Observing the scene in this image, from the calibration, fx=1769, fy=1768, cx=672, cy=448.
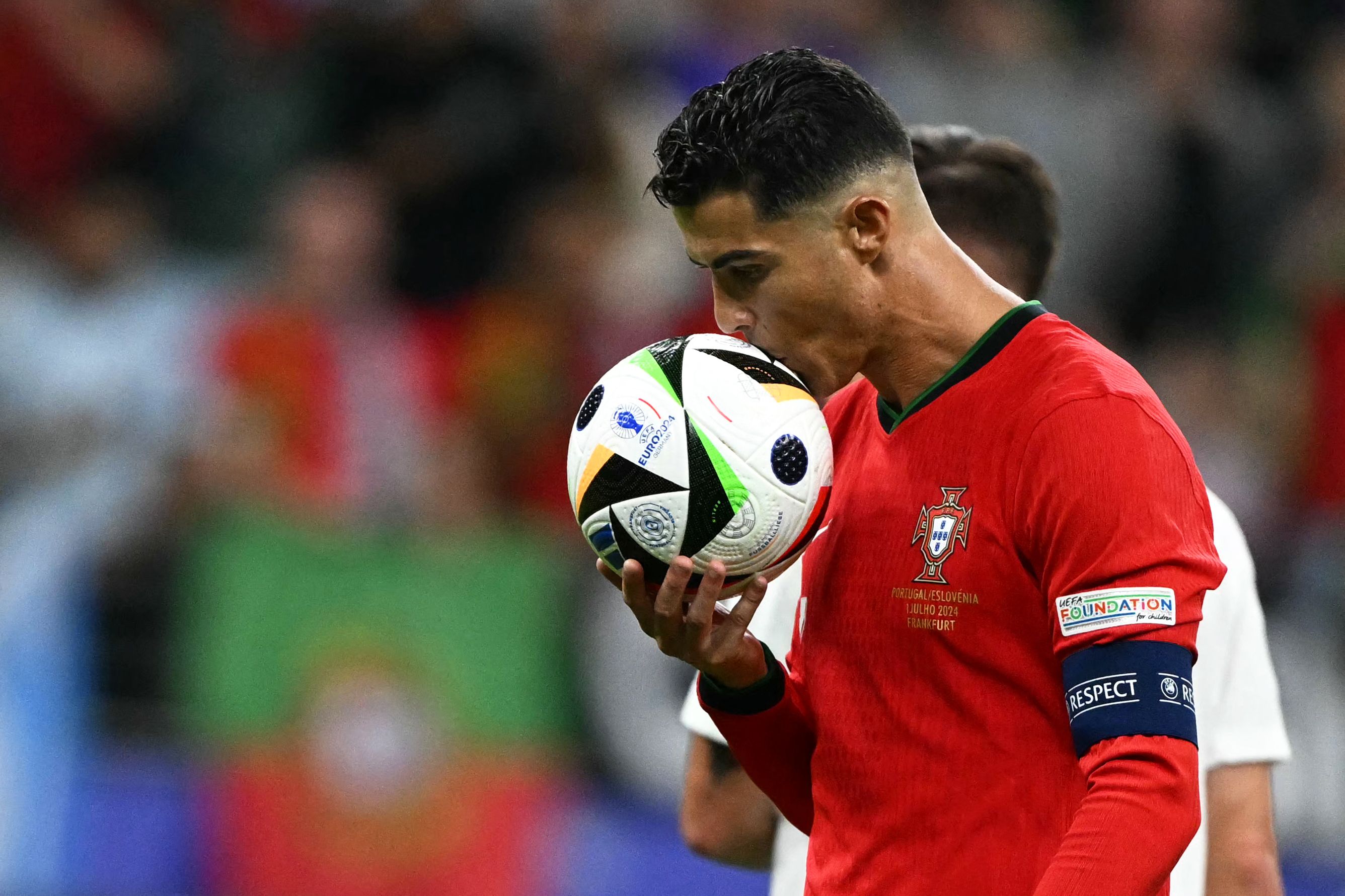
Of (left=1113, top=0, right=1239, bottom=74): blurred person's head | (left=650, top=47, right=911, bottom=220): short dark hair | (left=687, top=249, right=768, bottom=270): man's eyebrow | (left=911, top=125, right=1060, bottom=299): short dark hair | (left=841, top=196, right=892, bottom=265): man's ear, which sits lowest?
(left=687, top=249, right=768, bottom=270): man's eyebrow

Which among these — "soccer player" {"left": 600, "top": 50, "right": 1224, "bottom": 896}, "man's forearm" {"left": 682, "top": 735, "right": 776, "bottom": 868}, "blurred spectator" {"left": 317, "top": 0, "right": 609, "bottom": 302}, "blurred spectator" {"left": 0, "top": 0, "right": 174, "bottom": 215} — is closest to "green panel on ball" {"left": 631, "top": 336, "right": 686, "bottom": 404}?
"soccer player" {"left": 600, "top": 50, "right": 1224, "bottom": 896}

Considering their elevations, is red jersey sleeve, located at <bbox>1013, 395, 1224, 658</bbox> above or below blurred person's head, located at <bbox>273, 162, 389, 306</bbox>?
below

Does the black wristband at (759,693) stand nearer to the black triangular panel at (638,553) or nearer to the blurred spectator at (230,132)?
the black triangular panel at (638,553)

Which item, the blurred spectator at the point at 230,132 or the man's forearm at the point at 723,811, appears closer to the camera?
the man's forearm at the point at 723,811

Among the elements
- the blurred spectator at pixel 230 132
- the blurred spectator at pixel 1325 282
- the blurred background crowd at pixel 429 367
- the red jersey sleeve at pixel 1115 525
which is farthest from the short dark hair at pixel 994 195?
the blurred spectator at pixel 230 132

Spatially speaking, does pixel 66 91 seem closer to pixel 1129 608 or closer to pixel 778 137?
pixel 778 137

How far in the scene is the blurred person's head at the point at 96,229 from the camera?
7652 millimetres

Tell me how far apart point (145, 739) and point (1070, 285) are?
4708 mm

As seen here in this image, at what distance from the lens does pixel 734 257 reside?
272 centimetres

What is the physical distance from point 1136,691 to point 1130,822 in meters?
0.17

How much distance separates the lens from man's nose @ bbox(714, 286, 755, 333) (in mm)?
2795

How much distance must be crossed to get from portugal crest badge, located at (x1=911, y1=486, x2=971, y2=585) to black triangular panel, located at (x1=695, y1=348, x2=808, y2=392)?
317mm

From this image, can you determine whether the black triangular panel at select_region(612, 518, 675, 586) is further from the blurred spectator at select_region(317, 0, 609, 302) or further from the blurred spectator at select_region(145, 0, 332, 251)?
Result: the blurred spectator at select_region(145, 0, 332, 251)

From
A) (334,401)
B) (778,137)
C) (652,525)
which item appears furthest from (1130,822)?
(334,401)
